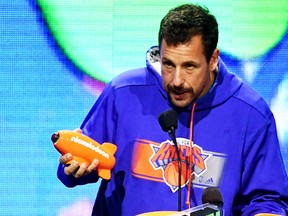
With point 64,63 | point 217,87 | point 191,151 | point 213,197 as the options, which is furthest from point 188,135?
point 64,63

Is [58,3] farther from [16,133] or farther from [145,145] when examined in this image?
[145,145]

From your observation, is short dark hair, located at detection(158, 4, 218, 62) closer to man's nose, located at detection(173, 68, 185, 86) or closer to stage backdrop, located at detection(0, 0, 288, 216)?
man's nose, located at detection(173, 68, 185, 86)

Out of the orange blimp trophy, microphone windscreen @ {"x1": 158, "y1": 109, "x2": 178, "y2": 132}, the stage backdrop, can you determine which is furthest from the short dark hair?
the stage backdrop

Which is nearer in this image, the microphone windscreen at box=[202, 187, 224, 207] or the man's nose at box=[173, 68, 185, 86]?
the microphone windscreen at box=[202, 187, 224, 207]

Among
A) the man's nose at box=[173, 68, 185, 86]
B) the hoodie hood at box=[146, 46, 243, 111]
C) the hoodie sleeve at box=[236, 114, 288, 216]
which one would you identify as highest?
the man's nose at box=[173, 68, 185, 86]

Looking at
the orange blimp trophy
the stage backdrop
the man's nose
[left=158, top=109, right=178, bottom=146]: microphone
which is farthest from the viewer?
the stage backdrop

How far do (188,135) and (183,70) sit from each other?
251 mm

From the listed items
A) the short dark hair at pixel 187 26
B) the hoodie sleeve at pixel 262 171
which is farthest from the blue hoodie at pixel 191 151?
the short dark hair at pixel 187 26

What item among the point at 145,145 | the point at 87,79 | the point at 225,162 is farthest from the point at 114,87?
the point at 87,79

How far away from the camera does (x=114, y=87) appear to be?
285 centimetres

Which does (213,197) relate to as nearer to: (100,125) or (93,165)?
(93,165)

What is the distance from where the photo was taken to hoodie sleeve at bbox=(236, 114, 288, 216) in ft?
8.85

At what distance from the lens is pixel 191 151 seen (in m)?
2.73

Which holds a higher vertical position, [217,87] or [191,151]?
[217,87]
